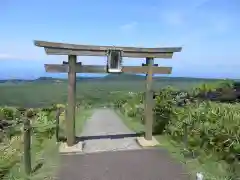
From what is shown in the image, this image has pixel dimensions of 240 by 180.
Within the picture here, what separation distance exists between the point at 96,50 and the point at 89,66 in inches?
20.7

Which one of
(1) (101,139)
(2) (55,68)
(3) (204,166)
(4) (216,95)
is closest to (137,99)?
(4) (216,95)

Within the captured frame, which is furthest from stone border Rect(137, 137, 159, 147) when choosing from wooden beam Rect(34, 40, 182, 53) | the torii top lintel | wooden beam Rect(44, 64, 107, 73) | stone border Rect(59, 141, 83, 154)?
wooden beam Rect(34, 40, 182, 53)

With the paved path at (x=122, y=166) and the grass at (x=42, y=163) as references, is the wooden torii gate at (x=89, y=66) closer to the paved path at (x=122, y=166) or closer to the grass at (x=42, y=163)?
the grass at (x=42, y=163)

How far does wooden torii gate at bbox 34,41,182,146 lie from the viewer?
8.23 m

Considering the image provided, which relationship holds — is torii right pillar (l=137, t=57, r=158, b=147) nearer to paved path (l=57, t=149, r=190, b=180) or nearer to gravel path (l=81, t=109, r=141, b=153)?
gravel path (l=81, t=109, r=141, b=153)

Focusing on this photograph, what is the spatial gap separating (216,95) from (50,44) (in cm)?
1016

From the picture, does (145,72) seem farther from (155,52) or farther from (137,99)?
(137,99)

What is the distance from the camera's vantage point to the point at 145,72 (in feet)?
30.0

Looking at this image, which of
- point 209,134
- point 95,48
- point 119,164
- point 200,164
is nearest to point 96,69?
point 95,48

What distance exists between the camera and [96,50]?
28.2ft

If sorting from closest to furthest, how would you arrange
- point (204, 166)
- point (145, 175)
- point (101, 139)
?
point (145, 175) → point (204, 166) → point (101, 139)

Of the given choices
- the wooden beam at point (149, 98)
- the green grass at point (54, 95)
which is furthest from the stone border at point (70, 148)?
the green grass at point (54, 95)

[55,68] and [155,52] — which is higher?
[155,52]

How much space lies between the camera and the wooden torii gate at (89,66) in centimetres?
823
